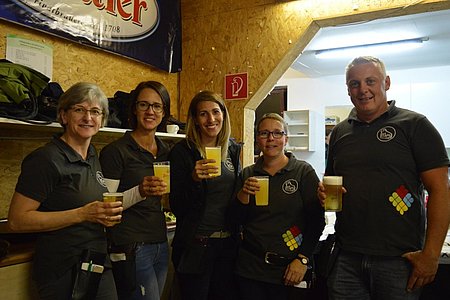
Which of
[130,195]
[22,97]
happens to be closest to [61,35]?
[22,97]

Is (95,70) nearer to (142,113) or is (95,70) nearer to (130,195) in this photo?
(142,113)

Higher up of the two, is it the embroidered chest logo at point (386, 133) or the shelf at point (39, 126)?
the shelf at point (39, 126)

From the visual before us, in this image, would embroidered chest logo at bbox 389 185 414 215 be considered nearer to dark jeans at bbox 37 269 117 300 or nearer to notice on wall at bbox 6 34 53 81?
dark jeans at bbox 37 269 117 300

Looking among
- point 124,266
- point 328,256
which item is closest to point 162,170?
point 124,266

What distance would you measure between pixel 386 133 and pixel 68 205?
5.19 ft

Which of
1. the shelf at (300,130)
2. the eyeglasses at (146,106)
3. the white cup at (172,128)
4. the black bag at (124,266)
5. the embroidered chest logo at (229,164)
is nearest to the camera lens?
the black bag at (124,266)

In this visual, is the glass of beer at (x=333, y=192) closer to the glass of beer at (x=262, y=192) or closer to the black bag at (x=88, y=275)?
the glass of beer at (x=262, y=192)

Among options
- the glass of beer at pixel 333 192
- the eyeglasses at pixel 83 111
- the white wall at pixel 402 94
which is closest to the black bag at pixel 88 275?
the eyeglasses at pixel 83 111

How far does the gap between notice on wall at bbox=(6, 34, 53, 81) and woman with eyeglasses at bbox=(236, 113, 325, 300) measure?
1758mm

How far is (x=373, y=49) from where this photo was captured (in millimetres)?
6461

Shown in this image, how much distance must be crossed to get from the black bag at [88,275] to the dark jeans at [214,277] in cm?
52

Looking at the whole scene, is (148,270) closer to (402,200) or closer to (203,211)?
(203,211)

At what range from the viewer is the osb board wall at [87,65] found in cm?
286

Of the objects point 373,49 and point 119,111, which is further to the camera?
point 373,49
